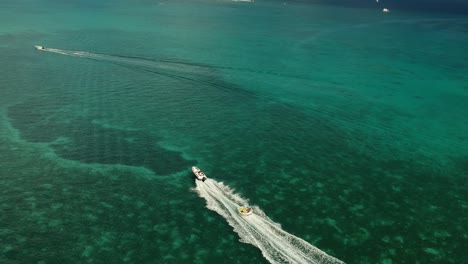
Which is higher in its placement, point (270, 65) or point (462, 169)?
point (270, 65)

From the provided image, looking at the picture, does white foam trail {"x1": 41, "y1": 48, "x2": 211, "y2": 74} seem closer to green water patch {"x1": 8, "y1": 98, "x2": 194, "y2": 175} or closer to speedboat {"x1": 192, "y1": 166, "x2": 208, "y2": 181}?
green water patch {"x1": 8, "y1": 98, "x2": 194, "y2": 175}

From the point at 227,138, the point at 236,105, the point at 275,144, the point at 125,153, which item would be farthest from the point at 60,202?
the point at 236,105

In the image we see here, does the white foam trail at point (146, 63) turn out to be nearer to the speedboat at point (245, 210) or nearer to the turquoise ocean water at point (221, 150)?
the turquoise ocean water at point (221, 150)

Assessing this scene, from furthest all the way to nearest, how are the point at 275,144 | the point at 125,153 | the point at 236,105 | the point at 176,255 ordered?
the point at 236,105 < the point at 275,144 < the point at 125,153 < the point at 176,255

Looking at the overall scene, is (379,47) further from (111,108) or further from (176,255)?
(176,255)

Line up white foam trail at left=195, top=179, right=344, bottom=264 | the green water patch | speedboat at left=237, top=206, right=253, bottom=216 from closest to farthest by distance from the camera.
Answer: white foam trail at left=195, top=179, right=344, bottom=264 → speedboat at left=237, top=206, right=253, bottom=216 → the green water patch

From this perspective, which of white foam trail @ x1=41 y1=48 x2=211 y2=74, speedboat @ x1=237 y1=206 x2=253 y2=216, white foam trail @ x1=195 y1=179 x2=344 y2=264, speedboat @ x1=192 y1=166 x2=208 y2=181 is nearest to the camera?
white foam trail @ x1=195 y1=179 x2=344 y2=264

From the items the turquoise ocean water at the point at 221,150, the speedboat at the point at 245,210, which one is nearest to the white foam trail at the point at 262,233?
the speedboat at the point at 245,210

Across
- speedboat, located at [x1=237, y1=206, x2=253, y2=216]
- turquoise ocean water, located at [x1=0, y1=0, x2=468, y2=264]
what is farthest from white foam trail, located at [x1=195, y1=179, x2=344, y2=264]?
turquoise ocean water, located at [x1=0, y1=0, x2=468, y2=264]
